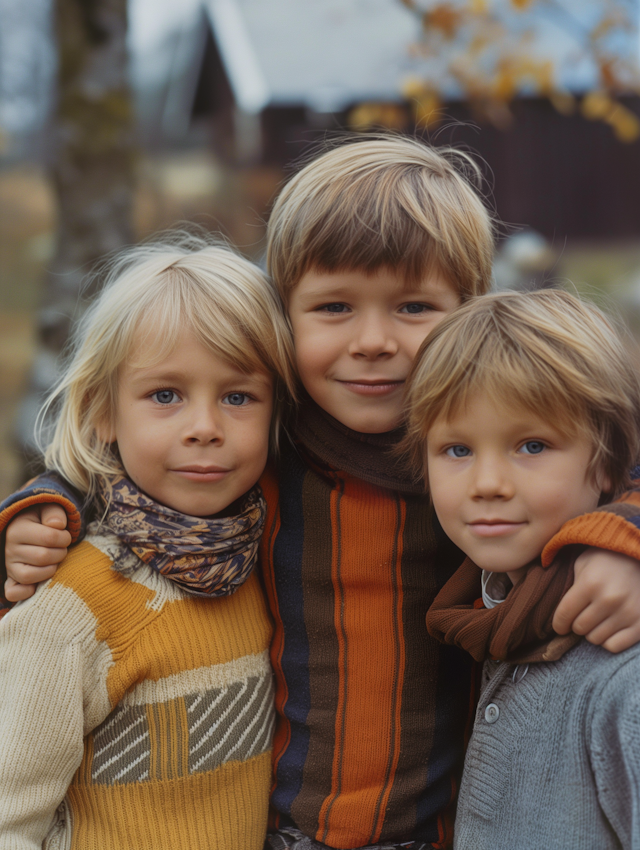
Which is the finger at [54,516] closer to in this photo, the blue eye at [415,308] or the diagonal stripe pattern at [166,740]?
the diagonal stripe pattern at [166,740]

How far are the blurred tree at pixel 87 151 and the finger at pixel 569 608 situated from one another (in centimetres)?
267

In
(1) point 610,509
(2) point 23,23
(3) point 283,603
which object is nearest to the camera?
(1) point 610,509

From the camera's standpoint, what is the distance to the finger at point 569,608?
139 cm

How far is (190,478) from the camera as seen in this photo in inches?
67.7

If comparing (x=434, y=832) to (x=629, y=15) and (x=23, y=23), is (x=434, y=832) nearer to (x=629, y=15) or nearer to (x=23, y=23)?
(x=629, y=15)

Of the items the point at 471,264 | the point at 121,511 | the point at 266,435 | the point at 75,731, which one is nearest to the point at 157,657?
the point at 75,731

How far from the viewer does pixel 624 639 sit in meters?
1.38

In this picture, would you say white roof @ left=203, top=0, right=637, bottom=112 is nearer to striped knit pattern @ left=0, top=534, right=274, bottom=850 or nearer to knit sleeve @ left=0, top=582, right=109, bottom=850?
striped knit pattern @ left=0, top=534, right=274, bottom=850

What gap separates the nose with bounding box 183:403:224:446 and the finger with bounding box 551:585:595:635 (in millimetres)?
737

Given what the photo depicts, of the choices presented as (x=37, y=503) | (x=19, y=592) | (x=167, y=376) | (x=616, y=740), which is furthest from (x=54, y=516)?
(x=616, y=740)

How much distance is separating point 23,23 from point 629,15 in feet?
20.3

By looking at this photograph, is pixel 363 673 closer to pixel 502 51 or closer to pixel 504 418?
pixel 504 418

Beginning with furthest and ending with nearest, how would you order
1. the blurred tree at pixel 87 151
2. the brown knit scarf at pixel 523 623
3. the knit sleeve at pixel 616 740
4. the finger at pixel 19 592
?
the blurred tree at pixel 87 151 < the finger at pixel 19 592 < the brown knit scarf at pixel 523 623 < the knit sleeve at pixel 616 740

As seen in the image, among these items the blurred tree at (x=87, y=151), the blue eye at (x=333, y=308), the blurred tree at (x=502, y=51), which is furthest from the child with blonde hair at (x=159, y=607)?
the blurred tree at (x=502, y=51)
